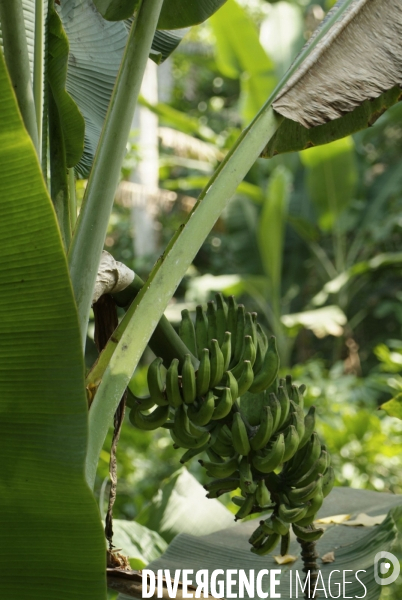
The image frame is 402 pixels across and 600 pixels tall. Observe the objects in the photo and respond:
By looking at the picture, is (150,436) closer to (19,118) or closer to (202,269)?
(19,118)

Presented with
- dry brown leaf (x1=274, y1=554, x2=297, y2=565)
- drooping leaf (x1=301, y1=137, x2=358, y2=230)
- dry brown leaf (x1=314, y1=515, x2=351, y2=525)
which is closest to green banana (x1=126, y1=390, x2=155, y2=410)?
dry brown leaf (x1=274, y1=554, x2=297, y2=565)

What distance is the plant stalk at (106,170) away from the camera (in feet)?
2.55

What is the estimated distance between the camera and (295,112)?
3.06 ft

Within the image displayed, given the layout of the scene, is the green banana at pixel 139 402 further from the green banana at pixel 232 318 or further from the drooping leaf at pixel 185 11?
the drooping leaf at pixel 185 11

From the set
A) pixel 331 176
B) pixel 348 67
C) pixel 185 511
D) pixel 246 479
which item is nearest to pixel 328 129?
pixel 348 67

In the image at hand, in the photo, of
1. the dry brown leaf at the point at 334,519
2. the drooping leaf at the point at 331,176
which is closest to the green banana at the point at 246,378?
the dry brown leaf at the point at 334,519

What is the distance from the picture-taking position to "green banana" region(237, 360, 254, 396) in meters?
0.86

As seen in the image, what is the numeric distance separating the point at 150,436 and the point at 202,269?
420 cm

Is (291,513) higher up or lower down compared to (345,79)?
lower down

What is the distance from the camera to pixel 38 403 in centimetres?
64

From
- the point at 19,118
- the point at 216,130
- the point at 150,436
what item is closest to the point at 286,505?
the point at 19,118

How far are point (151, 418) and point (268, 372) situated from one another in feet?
0.58

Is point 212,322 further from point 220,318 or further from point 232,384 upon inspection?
point 232,384

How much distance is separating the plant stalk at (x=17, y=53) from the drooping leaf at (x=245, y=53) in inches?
145
